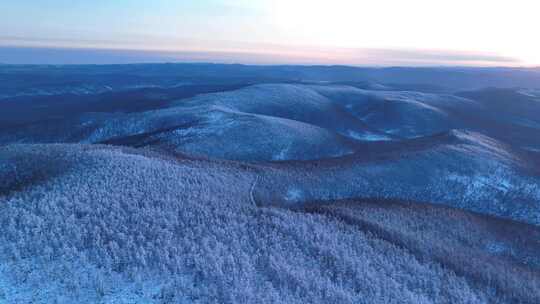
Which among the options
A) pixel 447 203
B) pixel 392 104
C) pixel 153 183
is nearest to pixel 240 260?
pixel 153 183

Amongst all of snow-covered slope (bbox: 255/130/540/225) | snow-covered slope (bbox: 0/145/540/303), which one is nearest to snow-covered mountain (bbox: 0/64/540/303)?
snow-covered slope (bbox: 0/145/540/303)

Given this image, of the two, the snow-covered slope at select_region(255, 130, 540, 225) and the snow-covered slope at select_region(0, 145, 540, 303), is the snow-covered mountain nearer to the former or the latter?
the snow-covered slope at select_region(0, 145, 540, 303)

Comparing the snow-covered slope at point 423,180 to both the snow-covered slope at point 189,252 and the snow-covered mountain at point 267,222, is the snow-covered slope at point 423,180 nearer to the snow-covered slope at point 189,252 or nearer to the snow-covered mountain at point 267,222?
the snow-covered mountain at point 267,222

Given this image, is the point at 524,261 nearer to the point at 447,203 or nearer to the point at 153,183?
the point at 447,203

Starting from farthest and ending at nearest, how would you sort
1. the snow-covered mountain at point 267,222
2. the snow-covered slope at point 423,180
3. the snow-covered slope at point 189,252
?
the snow-covered slope at point 423,180
the snow-covered mountain at point 267,222
the snow-covered slope at point 189,252

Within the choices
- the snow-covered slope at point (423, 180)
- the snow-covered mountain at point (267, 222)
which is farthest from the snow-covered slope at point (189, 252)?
the snow-covered slope at point (423, 180)


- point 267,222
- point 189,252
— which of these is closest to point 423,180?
point 267,222

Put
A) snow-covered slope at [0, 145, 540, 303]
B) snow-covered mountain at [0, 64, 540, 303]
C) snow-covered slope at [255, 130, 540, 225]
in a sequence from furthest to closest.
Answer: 1. snow-covered slope at [255, 130, 540, 225]
2. snow-covered mountain at [0, 64, 540, 303]
3. snow-covered slope at [0, 145, 540, 303]

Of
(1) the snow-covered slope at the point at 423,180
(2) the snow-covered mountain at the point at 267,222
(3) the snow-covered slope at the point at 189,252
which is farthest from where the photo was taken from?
(1) the snow-covered slope at the point at 423,180
